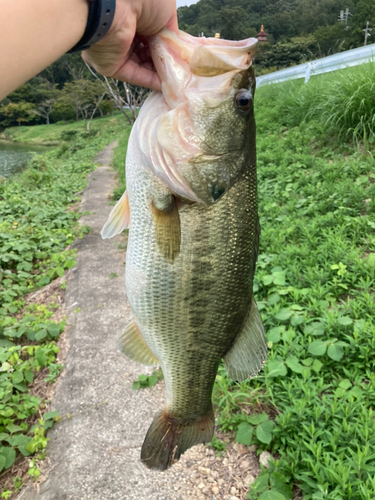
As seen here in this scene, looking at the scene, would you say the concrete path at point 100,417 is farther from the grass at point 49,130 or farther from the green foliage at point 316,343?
the grass at point 49,130

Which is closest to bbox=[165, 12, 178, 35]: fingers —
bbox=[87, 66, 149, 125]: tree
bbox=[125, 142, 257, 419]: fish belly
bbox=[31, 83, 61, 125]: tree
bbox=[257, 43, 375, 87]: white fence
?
bbox=[125, 142, 257, 419]: fish belly

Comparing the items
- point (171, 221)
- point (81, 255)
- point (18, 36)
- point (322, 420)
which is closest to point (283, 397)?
point (322, 420)

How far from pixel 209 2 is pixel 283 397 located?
31830mm

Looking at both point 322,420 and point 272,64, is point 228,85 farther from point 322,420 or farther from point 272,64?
point 272,64

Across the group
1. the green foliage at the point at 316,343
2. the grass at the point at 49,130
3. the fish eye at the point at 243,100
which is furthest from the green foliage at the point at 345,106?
the grass at the point at 49,130

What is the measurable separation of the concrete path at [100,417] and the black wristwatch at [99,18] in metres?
2.59

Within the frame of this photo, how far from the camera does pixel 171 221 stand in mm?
1337

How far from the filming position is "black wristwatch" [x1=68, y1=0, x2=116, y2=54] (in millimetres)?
1010


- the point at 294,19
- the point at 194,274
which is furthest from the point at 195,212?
the point at 294,19

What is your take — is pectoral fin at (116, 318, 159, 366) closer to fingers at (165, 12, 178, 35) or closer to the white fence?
fingers at (165, 12, 178, 35)

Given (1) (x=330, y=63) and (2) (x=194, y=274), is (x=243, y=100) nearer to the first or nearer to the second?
(2) (x=194, y=274)

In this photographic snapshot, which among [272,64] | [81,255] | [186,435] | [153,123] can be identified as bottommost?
[272,64]

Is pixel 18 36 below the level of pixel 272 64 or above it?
above

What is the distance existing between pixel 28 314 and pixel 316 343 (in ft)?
10.8
